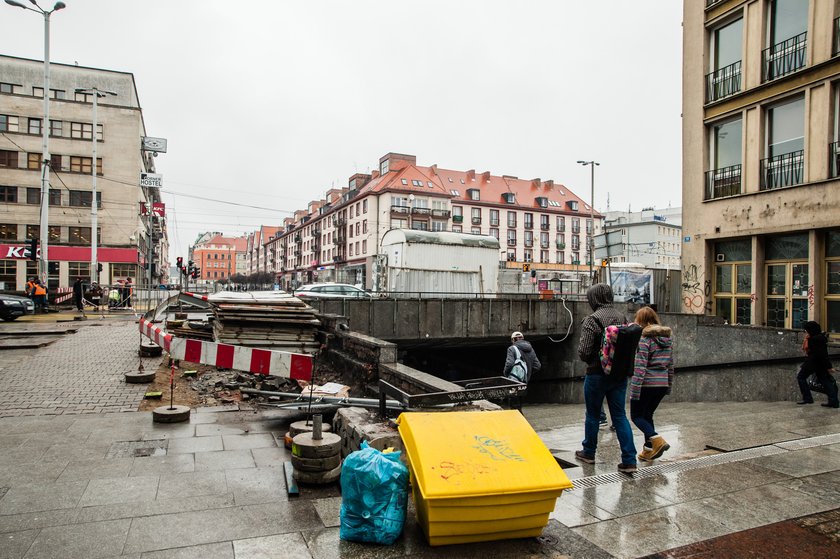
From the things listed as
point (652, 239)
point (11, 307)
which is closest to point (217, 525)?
point (11, 307)

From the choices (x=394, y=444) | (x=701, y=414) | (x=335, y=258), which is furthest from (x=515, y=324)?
(x=335, y=258)

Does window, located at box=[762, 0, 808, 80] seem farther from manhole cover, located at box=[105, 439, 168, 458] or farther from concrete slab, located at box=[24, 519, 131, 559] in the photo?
concrete slab, located at box=[24, 519, 131, 559]

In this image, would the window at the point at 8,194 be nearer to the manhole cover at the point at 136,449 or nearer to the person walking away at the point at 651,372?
the manhole cover at the point at 136,449

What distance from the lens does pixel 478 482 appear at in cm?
312

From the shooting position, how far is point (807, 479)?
4.78m

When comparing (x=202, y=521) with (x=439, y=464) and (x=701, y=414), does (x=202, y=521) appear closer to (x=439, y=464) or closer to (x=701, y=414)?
(x=439, y=464)

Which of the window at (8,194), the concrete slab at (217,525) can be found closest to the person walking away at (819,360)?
the concrete slab at (217,525)

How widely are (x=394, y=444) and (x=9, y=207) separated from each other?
5154 cm

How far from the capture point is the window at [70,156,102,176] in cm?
4500

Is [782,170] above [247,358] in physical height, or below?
above

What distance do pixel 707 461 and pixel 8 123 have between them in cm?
5537

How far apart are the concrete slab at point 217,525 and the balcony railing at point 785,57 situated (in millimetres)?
18280

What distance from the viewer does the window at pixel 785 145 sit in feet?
50.4

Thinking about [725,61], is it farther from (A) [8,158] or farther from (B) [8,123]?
(B) [8,123]
